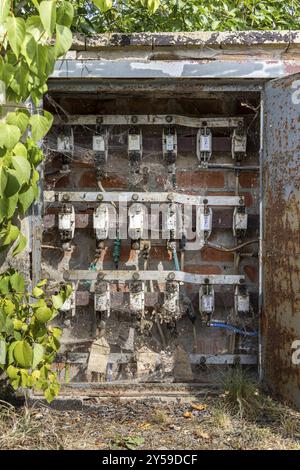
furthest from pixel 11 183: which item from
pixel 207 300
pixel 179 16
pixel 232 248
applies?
pixel 179 16

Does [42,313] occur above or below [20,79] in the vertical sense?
below

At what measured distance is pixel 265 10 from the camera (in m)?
3.40

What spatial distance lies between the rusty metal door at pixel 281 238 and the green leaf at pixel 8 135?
4.03 feet

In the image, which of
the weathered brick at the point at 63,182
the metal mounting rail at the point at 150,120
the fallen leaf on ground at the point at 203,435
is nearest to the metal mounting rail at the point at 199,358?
the fallen leaf on ground at the point at 203,435

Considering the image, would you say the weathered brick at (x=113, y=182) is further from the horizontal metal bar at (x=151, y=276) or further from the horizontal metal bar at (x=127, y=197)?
the horizontal metal bar at (x=151, y=276)

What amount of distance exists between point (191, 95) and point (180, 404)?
1.57m

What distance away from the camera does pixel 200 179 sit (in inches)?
111

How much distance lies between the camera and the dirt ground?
1.94 m

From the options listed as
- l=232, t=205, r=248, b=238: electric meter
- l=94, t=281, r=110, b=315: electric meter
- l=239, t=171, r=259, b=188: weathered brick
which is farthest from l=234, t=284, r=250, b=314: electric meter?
l=94, t=281, r=110, b=315: electric meter

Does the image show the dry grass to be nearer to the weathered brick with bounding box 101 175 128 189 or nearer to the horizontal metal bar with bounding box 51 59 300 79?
the weathered brick with bounding box 101 175 128 189

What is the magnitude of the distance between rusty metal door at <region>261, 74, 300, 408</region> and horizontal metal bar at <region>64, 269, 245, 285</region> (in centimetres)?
33

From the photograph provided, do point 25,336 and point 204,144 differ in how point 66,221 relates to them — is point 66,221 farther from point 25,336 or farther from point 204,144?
point 204,144

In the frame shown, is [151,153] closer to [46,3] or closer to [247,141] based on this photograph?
[247,141]

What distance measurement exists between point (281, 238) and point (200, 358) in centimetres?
86
